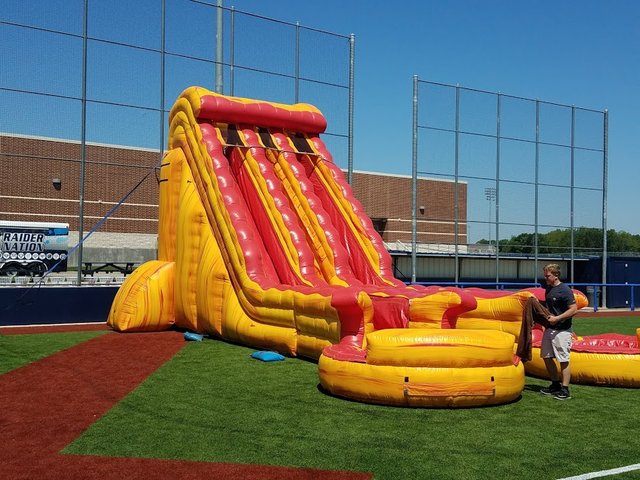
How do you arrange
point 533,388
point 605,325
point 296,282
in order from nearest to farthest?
point 533,388 < point 296,282 < point 605,325

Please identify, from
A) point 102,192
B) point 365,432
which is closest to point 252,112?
point 365,432

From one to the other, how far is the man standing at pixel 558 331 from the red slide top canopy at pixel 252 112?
24.3 ft

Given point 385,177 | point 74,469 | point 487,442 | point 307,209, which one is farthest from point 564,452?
point 385,177

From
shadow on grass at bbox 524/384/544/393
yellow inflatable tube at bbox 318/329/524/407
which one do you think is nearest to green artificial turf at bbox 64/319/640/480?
shadow on grass at bbox 524/384/544/393

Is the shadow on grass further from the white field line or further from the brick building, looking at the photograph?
the brick building

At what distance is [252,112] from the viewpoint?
13.2 metres

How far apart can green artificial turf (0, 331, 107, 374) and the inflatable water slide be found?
0.93m

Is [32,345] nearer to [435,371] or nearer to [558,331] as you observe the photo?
[435,371]

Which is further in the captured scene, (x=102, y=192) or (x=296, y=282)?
(x=102, y=192)

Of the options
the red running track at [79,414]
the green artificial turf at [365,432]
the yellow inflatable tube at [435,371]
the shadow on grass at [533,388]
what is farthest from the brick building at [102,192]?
the shadow on grass at [533,388]

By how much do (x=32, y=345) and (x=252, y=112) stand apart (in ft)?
18.5

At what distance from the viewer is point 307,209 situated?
12.2m

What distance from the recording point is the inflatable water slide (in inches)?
269

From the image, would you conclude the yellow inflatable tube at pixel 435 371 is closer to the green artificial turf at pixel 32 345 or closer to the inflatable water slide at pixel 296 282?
the inflatable water slide at pixel 296 282
